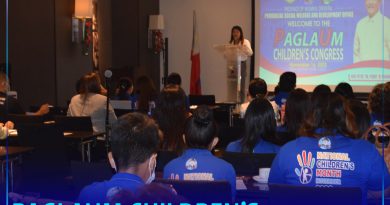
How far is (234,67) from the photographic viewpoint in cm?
888

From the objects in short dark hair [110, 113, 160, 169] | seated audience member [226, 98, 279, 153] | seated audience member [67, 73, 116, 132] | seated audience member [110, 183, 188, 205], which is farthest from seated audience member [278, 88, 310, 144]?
seated audience member [110, 183, 188, 205]

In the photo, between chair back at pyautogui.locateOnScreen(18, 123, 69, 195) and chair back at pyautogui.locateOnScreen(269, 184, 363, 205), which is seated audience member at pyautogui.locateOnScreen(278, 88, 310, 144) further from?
chair back at pyautogui.locateOnScreen(269, 184, 363, 205)

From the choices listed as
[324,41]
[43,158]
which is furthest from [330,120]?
[324,41]

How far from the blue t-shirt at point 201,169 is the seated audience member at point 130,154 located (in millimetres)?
826

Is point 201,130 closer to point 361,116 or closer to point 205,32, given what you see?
point 361,116

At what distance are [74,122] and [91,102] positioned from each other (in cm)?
59

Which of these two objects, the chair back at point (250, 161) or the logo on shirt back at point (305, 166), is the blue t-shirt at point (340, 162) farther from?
the chair back at point (250, 161)

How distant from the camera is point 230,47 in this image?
28.6 feet

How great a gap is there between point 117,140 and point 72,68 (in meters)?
6.46

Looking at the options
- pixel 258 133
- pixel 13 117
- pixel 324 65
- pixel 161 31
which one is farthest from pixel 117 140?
pixel 161 31

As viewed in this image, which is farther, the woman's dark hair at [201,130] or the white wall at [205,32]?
the white wall at [205,32]

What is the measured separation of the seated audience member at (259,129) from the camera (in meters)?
3.39

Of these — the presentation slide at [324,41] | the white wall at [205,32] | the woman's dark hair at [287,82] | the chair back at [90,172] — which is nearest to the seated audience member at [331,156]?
the chair back at [90,172]

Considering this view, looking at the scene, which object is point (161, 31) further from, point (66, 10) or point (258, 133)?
point (258, 133)
